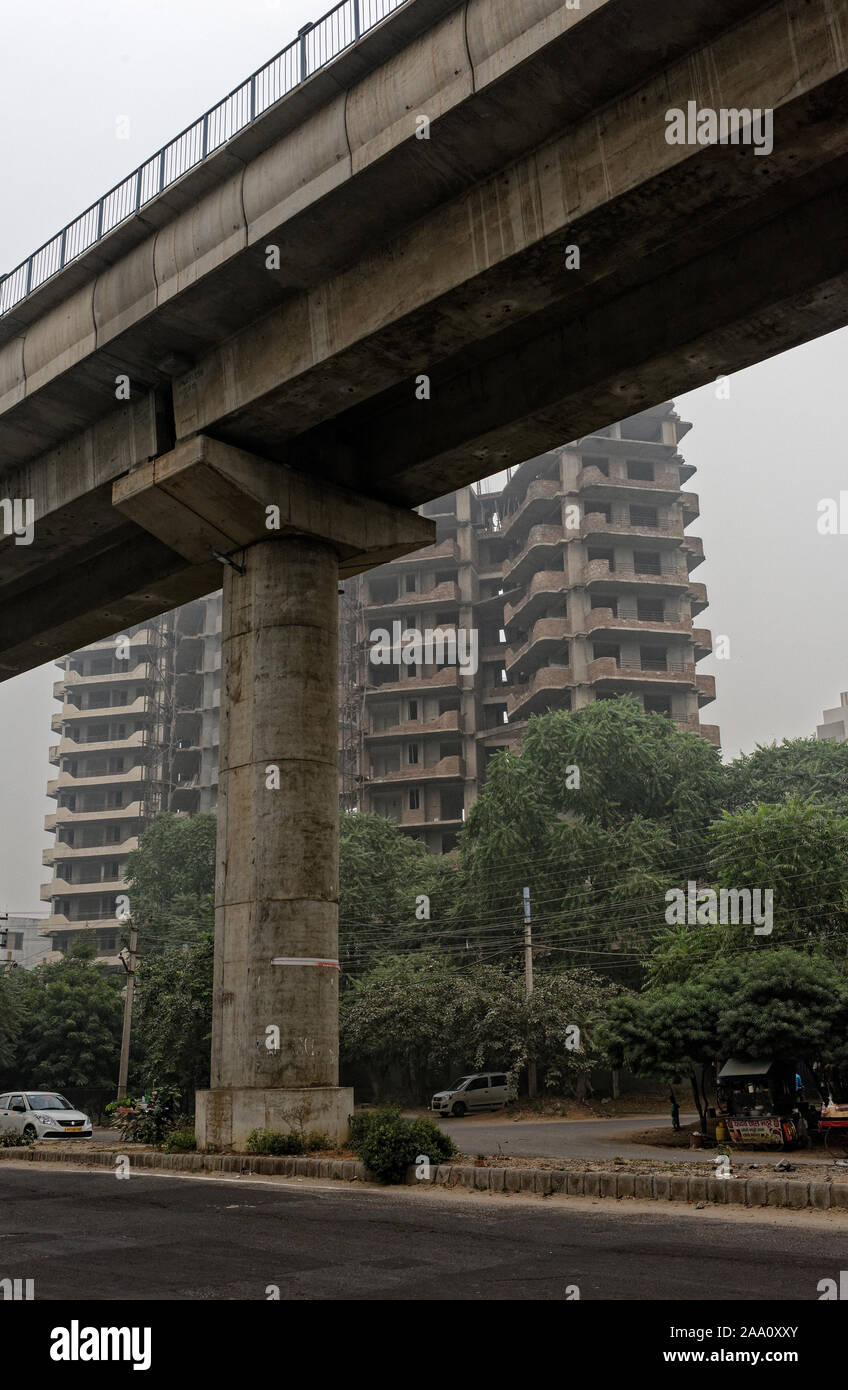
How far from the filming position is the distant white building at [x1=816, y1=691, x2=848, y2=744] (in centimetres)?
11744

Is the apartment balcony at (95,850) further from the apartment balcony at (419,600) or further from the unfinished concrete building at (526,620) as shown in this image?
the apartment balcony at (419,600)

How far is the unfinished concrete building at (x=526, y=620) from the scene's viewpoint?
77.1 m

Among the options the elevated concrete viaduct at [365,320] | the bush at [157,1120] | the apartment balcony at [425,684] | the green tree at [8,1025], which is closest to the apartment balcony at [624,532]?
the apartment balcony at [425,684]

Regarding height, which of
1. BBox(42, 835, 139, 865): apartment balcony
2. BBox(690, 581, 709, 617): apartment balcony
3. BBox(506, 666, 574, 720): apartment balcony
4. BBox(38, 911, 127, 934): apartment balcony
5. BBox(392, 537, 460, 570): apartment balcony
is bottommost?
BBox(38, 911, 127, 934): apartment balcony

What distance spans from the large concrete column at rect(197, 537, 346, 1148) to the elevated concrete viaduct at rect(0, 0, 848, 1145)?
50 mm

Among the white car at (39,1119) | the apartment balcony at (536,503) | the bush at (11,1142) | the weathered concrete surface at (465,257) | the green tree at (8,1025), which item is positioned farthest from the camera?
the apartment balcony at (536,503)

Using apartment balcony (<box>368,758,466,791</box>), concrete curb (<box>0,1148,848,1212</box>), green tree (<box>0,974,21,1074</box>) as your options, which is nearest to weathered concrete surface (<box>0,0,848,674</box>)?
concrete curb (<box>0,1148,848,1212</box>)

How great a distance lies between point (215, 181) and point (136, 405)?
14.6 ft

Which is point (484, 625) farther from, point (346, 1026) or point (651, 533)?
point (346, 1026)

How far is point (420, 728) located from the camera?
84.8 metres

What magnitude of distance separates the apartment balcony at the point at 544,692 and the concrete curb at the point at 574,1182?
58980 millimetres

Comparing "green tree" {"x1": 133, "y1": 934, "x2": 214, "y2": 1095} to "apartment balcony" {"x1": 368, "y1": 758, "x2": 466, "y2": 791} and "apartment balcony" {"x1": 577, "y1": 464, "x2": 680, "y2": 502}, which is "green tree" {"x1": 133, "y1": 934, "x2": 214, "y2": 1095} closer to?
"apartment balcony" {"x1": 368, "y1": 758, "x2": 466, "y2": 791}

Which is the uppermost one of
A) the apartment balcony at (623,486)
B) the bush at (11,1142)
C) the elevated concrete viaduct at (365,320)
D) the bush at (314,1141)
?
the apartment balcony at (623,486)

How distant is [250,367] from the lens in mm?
18859
